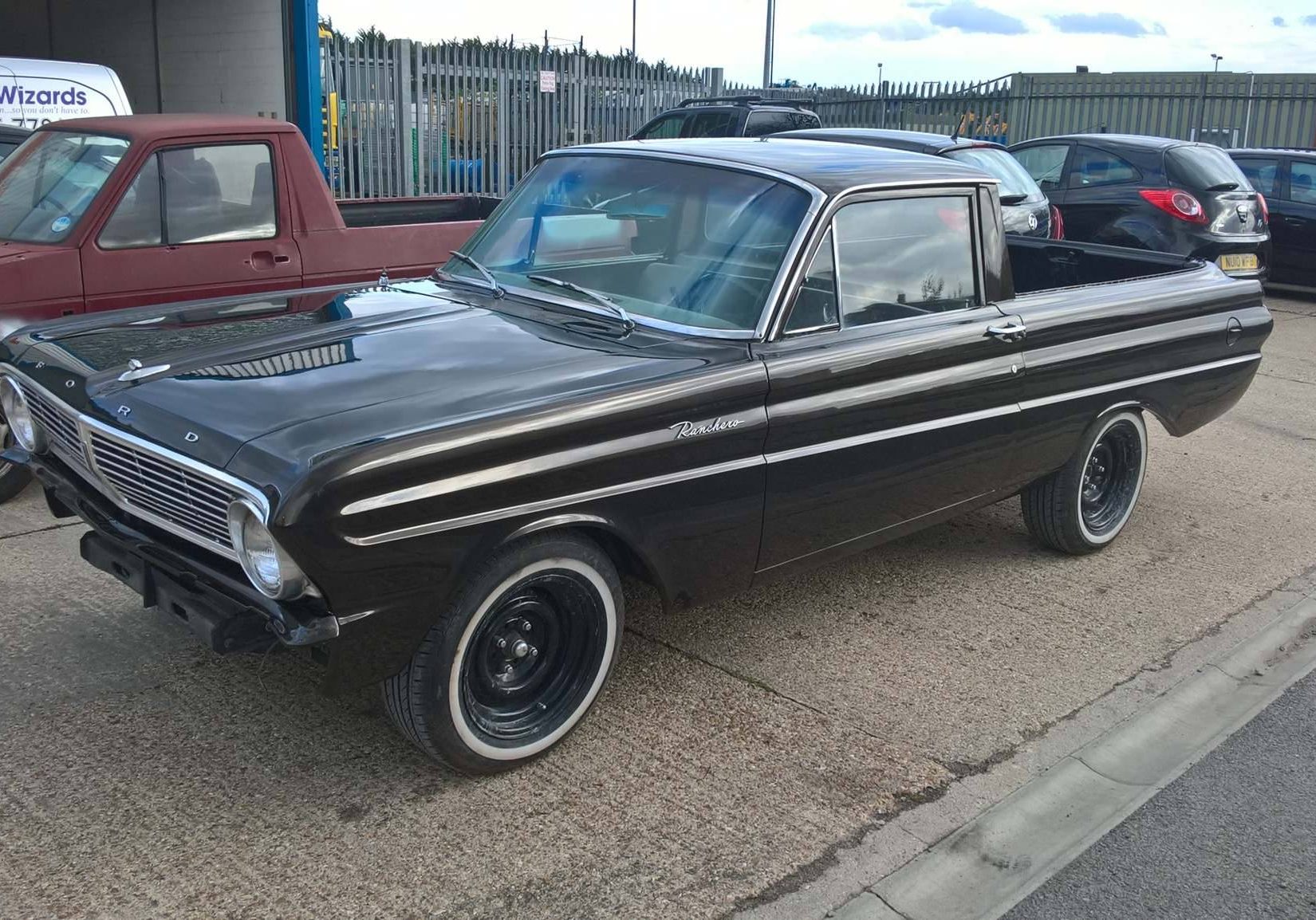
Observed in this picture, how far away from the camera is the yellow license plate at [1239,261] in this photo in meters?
11.2

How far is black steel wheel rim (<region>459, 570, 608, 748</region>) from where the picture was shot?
135 inches

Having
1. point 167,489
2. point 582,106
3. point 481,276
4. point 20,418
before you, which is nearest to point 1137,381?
point 481,276

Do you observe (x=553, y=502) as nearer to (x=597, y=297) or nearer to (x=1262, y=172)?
(x=597, y=297)

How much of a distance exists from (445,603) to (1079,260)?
4309mm

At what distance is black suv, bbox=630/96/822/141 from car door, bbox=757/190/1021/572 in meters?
10.7

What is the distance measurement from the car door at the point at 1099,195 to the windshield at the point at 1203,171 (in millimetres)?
353

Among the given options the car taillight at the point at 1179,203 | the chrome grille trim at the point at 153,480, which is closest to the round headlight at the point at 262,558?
the chrome grille trim at the point at 153,480

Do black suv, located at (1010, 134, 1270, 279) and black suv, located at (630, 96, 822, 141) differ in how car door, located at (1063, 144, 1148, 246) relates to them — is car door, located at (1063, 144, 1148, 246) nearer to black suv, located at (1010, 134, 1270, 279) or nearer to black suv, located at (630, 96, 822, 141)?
black suv, located at (1010, 134, 1270, 279)

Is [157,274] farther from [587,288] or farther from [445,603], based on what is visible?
[445,603]

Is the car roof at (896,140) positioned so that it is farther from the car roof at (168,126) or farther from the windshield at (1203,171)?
the car roof at (168,126)

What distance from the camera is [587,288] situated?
14.0 feet

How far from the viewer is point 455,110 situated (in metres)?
17.3

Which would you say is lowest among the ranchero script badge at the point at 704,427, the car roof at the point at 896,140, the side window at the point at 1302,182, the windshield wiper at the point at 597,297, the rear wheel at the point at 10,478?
the rear wheel at the point at 10,478

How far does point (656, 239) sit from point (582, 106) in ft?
51.5
